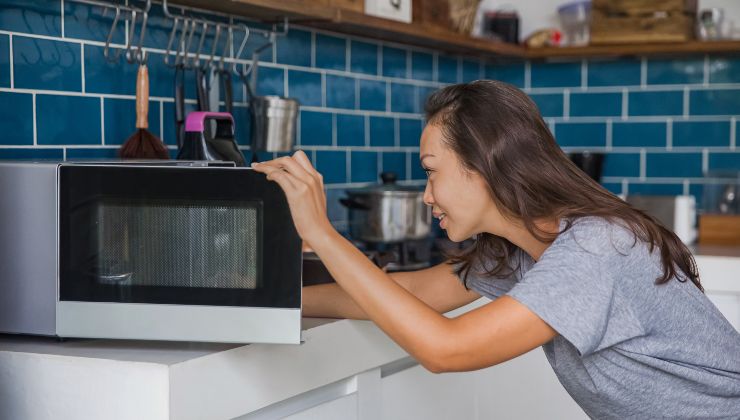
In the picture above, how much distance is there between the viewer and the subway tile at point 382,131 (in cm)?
302

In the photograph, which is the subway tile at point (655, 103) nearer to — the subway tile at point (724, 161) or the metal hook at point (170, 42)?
the subway tile at point (724, 161)

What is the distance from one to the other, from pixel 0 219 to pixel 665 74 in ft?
8.07

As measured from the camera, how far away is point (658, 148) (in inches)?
136

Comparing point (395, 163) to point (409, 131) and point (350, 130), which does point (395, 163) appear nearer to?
point (409, 131)

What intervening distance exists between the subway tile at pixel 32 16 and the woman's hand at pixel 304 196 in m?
0.71

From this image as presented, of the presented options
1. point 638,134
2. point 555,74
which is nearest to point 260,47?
point 555,74

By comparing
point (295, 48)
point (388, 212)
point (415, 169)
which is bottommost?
point (388, 212)

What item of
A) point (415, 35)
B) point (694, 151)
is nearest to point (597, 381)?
point (415, 35)

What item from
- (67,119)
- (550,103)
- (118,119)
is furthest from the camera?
(550,103)

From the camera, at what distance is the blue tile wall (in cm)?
192

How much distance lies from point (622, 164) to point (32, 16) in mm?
2197

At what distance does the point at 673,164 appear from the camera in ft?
11.3

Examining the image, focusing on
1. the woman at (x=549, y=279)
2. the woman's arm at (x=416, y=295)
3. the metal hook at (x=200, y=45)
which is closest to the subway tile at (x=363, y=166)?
the metal hook at (x=200, y=45)

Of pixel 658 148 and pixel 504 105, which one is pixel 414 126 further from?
pixel 504 105
